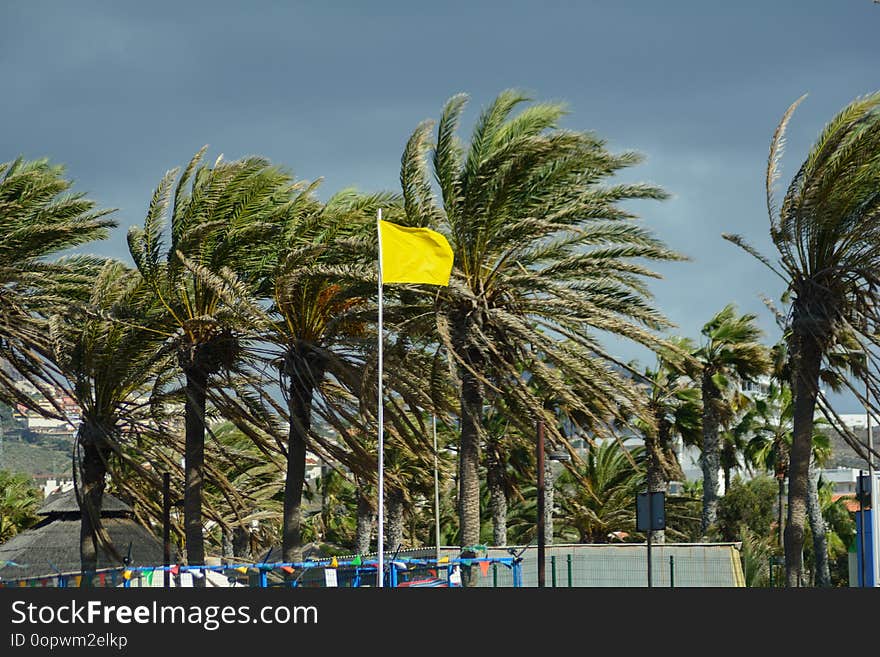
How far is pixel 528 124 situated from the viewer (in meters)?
21.5

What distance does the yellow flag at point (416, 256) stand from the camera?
18.8 meters

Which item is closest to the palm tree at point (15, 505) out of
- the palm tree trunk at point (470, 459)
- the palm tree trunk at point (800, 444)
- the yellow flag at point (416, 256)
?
the palm tree trunk at point (470, 459)

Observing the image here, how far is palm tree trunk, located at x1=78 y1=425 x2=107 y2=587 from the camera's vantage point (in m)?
26.0

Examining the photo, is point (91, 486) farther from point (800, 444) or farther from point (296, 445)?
point (800, 444)

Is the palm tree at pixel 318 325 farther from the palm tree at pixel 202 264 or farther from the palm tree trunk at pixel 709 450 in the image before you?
the palm tree trunk at pixel 709 450

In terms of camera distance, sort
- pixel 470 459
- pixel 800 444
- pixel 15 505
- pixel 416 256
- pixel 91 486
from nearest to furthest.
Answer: pixel 416 256 → pixel 800 444 → pixel 470 459 → pixel 91 486 → pixel 15 505

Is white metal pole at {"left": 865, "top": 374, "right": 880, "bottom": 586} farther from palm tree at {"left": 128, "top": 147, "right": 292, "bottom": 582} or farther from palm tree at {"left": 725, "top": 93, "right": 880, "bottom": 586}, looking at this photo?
palm tree at {"left": 128, "top": 147, "right": 292, "bottom": 582}

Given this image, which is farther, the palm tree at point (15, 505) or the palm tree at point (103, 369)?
the palm tree at point (15, 505)

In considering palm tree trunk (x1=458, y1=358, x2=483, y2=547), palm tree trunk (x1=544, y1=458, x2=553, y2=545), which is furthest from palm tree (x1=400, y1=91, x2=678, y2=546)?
palm tree trunk (x1=544, y1=458, x2=553, y2=545)

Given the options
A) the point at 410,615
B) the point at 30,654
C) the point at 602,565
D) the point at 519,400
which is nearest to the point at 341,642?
the point at 410,615

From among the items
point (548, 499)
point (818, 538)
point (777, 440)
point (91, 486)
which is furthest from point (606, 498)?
point (91, 486)

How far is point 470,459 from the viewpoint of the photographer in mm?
21750

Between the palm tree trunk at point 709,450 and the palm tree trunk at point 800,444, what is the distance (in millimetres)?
15746

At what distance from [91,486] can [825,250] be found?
668 inches
